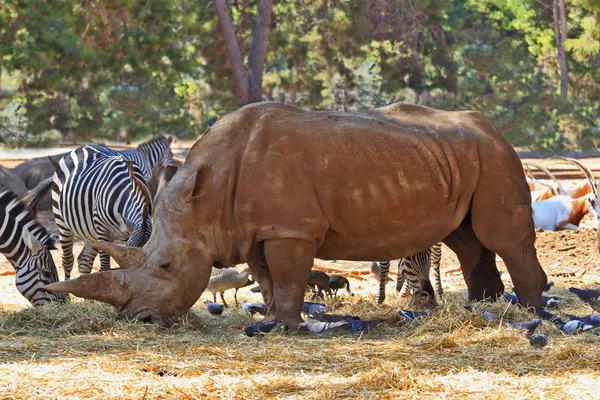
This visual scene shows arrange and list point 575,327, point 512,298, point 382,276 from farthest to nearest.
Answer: point 382,276, point 512,298, point 575,327

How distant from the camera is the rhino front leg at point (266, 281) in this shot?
27.5ft

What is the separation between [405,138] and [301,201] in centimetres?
104

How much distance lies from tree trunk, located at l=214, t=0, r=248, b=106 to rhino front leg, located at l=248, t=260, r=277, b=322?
46.2ft

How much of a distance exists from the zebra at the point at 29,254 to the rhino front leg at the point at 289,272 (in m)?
2.13

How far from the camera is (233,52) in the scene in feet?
72.6

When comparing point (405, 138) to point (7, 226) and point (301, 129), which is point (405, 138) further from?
point (7, 226)

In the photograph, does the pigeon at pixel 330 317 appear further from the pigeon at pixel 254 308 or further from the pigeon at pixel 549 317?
the pigeon at pixel 549 317

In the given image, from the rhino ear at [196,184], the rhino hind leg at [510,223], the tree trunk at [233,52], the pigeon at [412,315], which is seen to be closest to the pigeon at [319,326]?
the pigeon at [412,315]

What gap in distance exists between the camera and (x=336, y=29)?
24.1m

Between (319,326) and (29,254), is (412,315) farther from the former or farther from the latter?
(29,254)

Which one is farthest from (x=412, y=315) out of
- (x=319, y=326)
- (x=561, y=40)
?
(x=561, y=40)

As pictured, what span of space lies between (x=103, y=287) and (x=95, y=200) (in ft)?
10.4

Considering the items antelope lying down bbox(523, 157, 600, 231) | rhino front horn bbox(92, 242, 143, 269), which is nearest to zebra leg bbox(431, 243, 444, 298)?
rhino front horn bbox(92, 242, 143, 269)

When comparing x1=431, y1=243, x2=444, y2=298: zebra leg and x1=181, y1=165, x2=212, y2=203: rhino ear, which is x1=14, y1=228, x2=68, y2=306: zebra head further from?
x1=431, y1=243, x2=444, y2=298: zebra leg
